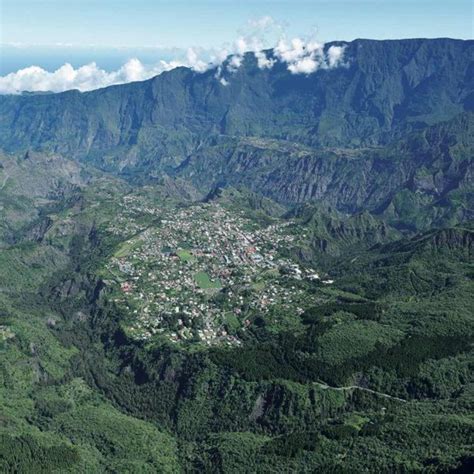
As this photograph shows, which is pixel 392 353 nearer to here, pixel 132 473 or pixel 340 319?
pixel 340 319

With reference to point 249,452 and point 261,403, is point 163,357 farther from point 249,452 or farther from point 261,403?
point 249,452

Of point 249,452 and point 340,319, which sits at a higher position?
point 340,319

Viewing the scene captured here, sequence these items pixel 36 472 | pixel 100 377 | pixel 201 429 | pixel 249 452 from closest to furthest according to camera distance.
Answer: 1. pixel 36 472
2. pixel 249 452
3. pixel 201 429
4. pixel 100 377

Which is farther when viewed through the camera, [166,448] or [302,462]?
[166,448]

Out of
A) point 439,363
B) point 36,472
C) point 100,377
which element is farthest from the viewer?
point 100,377

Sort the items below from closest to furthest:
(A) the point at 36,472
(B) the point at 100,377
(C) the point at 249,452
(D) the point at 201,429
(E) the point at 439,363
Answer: (A) the point at 36,472
(C) the point at 249,452
(D) the point at 201,429
(E) the point at 439,363
(B) the point at 100,377

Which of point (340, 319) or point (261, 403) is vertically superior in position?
point (340, 319)

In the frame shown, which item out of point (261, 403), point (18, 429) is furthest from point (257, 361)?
point (18, 429)

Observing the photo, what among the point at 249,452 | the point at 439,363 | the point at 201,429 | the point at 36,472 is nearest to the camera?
the point at 36,472

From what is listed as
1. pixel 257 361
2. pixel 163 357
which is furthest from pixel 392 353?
pixel 163 357
